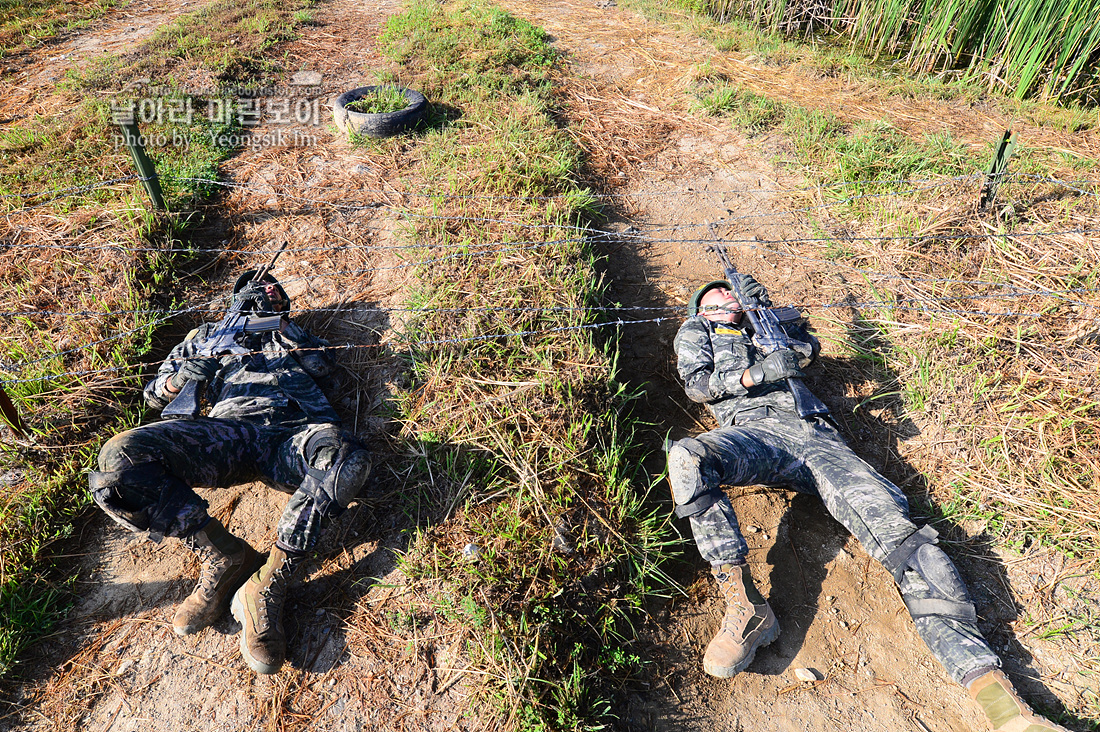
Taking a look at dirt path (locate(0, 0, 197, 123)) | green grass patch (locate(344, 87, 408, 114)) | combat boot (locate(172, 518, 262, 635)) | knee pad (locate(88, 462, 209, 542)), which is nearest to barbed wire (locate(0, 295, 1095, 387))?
knee pad (locate(88, 462, 209, 542))

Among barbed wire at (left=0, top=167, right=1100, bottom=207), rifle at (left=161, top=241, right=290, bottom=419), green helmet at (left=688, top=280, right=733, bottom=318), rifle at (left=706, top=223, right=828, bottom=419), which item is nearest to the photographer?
rifle at (left=161, top=241, right=290, bottom=419)

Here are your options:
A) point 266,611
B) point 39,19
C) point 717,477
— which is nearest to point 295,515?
point 266,611

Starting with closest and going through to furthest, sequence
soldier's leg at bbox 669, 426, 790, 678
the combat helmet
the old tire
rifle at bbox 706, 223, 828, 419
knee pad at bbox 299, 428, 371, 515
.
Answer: soldier's leg at bbox 669, 426, 790, 678 → knee pad at bbox 299, 428, 371, 515 → rifle at bbox 706, 223, 828, 419 → the combat helmet → the old tire

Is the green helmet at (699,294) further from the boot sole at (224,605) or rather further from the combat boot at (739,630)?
the boot sole at (224,605)

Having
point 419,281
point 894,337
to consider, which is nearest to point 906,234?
point 894,337

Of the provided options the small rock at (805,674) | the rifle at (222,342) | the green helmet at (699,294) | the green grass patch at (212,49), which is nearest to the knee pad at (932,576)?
the small rock at (805,674)

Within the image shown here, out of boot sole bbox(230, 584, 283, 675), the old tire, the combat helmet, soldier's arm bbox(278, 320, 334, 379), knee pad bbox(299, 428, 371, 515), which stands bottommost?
boot sole bbox(230, 584, 283, 675)

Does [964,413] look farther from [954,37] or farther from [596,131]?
[954,37]

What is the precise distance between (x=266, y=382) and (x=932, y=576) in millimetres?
→ 3364

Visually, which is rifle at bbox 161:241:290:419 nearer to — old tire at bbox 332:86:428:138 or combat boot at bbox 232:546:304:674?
combat boot at bbox 232:546:304:674

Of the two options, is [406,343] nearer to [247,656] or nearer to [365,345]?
[365,345]

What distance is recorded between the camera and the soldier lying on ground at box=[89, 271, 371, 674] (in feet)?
8.16

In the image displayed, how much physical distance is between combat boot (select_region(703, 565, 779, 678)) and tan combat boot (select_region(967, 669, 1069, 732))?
30.8 inches

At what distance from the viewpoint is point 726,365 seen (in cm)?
335
